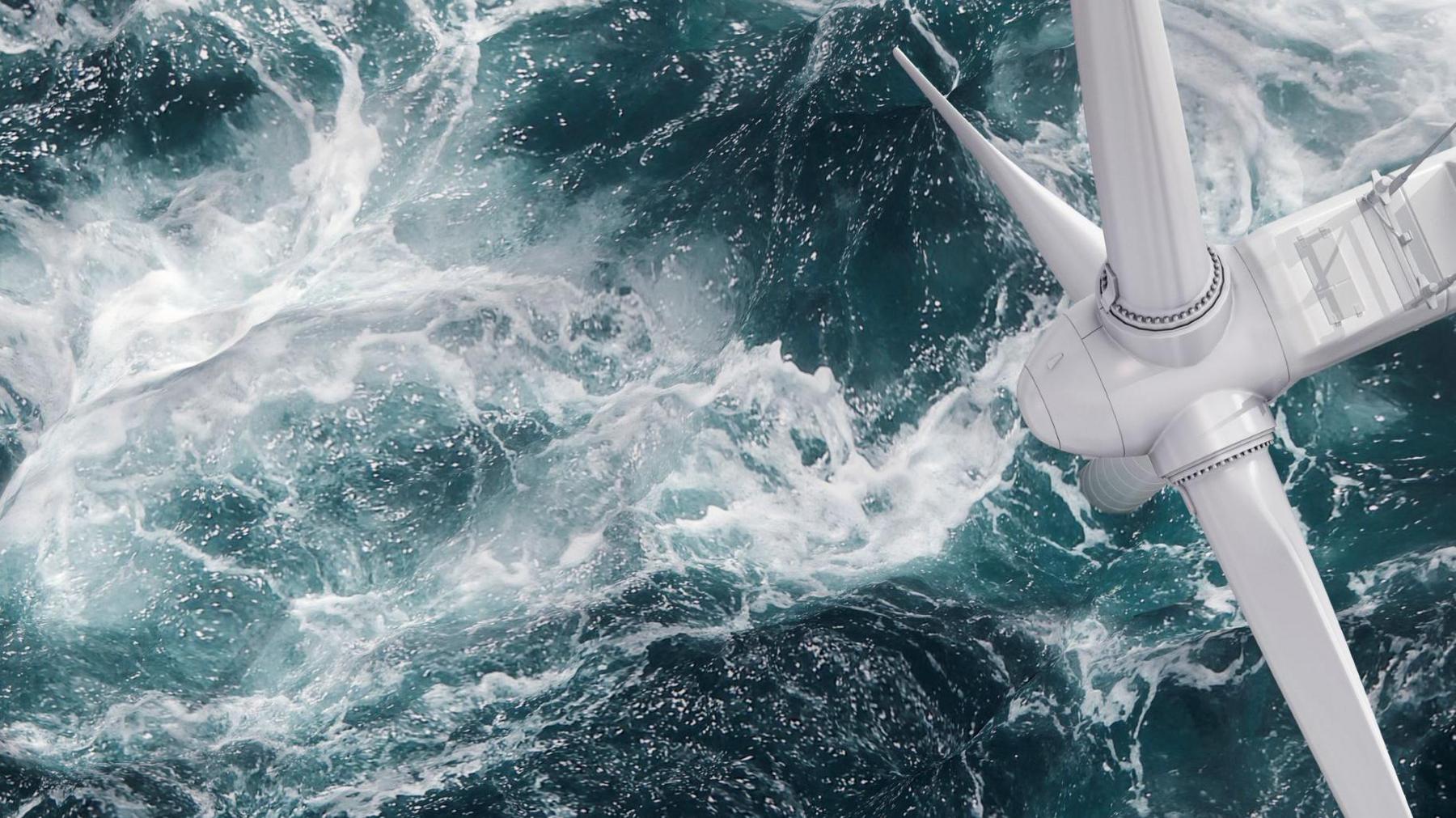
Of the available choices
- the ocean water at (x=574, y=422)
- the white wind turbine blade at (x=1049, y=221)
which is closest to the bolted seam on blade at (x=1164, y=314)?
the white wind turbine blade at (x=1049, y=221)

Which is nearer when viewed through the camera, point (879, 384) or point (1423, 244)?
point (1423, 244)

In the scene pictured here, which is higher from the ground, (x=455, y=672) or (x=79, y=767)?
(x=79, y=767)

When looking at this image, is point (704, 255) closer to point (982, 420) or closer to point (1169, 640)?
point (982, 420)

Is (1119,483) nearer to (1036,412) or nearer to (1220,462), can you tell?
(1220,462)

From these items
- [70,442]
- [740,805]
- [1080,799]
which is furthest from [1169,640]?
[70,442]

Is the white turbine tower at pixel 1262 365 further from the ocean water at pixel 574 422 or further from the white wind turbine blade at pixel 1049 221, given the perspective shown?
the ocean water at pixel 574 422

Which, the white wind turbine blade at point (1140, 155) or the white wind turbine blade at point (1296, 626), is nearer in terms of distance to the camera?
the white wind turbine blade at point (1140, 155)

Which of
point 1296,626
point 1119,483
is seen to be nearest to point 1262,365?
point 1296,626
